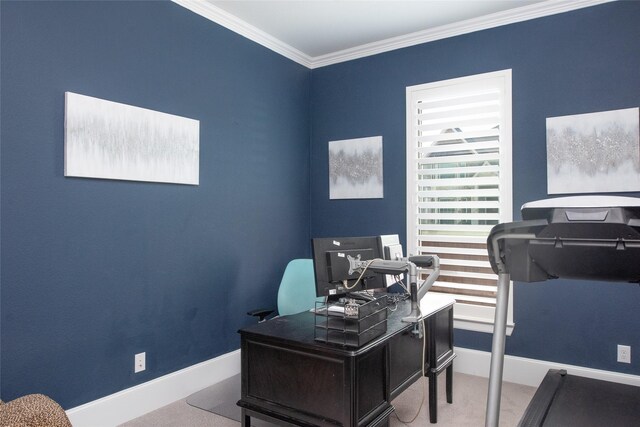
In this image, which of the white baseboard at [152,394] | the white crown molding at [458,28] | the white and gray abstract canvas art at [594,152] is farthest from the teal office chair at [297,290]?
the white crown molding at [458,28]

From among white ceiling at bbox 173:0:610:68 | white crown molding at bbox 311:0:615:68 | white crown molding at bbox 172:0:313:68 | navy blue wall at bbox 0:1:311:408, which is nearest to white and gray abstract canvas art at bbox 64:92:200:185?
navy blue wall at bbox 0:1:311:408

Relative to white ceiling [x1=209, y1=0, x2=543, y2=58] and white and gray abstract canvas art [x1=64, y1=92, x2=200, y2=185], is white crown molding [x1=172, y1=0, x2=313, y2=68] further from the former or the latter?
white and gray abstract canvas art [x1=64, y1=92, x2=200, y2=185]

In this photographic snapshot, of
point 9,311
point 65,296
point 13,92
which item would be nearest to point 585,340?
point 65,296

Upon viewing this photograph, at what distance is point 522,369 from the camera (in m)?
3.39

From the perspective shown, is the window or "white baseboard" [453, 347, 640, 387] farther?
the window

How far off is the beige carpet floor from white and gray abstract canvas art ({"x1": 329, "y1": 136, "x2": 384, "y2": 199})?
1860 millimetres

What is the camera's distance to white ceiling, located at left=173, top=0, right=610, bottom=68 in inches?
131

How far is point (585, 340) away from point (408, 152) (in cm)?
210

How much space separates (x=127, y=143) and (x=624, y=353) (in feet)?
12.6

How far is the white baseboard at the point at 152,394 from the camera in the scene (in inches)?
101

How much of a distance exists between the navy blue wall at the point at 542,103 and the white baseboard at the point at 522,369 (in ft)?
0.18

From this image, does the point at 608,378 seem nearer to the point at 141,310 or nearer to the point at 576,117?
the point at 576,117

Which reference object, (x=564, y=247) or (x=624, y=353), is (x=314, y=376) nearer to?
(x=564, y=247)

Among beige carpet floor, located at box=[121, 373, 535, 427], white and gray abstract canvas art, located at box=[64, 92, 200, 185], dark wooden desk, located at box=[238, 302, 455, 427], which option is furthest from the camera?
beige carpet floor, located at box=[121, 373, 535, 427]
